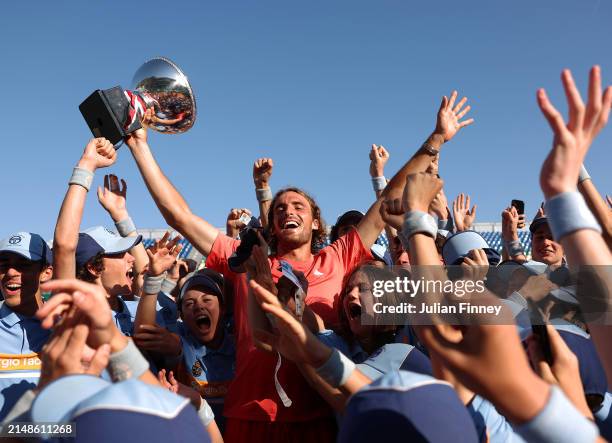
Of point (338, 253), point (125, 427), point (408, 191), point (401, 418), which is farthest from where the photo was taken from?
point (338, 253)

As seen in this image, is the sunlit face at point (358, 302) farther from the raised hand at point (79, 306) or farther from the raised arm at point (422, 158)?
the raised hand at point (79, 306)

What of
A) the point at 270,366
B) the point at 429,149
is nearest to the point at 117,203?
the point at 270,366

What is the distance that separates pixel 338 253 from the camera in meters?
3.43

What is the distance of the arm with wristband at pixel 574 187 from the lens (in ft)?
4.58

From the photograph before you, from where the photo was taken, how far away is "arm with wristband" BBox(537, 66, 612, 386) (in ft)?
4.58

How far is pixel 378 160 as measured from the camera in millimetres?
4656

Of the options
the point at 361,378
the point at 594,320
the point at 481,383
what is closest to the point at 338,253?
the point at 361,378

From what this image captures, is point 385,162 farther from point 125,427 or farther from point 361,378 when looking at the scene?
point 125,427

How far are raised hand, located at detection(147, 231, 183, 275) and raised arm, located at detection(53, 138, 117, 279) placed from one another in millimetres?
556

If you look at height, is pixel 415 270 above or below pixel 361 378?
above

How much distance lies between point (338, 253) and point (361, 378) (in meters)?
1.57

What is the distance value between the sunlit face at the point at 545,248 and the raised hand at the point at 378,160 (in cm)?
149

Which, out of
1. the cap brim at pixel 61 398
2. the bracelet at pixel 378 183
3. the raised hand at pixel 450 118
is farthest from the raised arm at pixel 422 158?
the cap brim at pixel 61 398

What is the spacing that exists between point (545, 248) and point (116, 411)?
Answer: 13.7 ft
